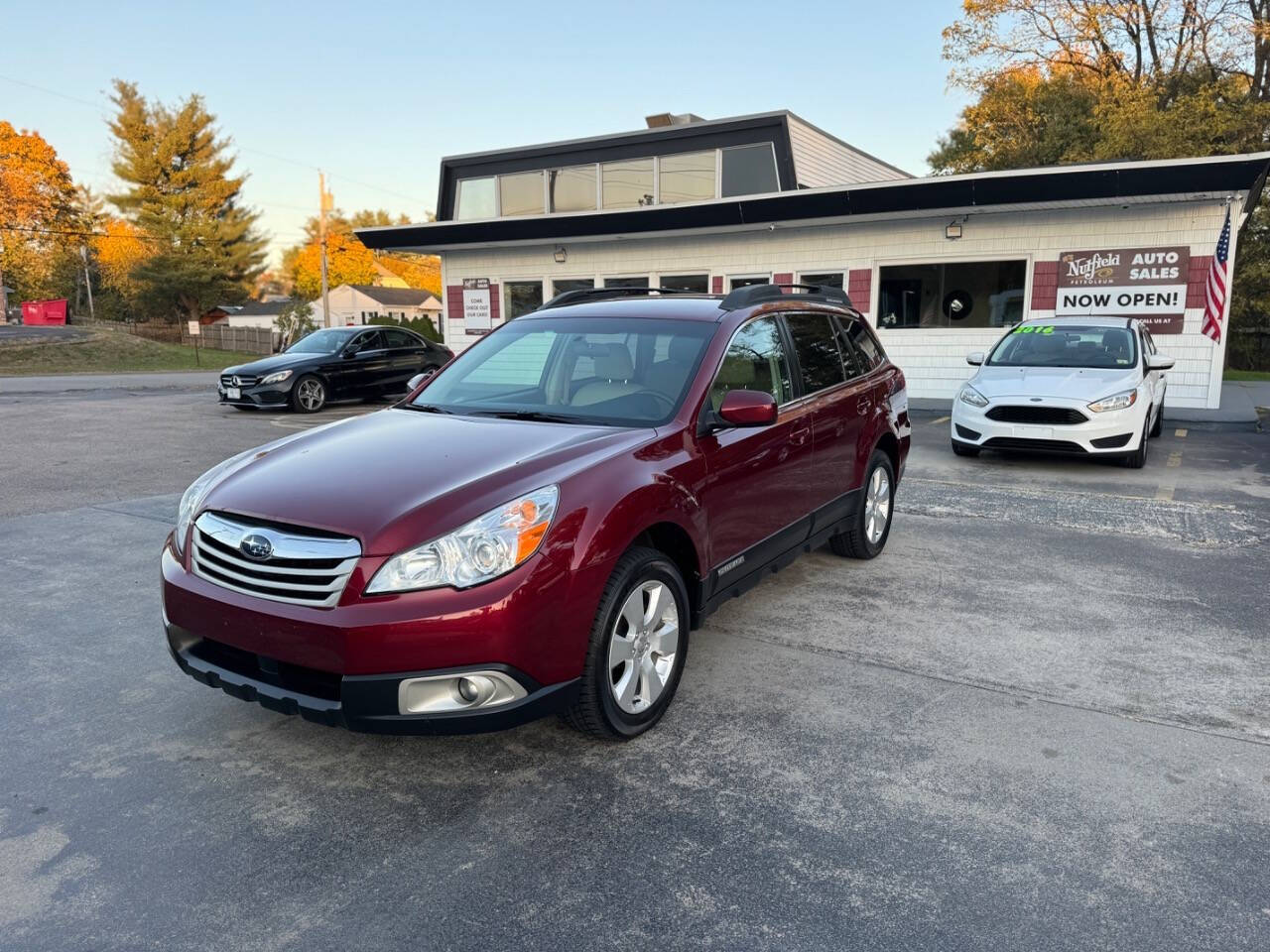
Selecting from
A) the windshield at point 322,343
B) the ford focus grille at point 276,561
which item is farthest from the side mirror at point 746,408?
the windshield at point 322,343

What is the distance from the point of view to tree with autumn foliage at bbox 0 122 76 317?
5309cm

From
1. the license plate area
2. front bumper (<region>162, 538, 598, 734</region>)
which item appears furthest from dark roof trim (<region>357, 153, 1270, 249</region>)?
front bumper (<region>162, 538, 598, 734</region>)

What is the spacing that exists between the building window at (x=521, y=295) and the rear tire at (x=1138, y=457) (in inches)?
501

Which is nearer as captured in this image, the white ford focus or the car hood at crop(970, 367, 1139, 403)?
the white ford focus

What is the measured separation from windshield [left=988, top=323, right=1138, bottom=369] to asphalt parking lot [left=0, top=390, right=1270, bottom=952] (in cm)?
487

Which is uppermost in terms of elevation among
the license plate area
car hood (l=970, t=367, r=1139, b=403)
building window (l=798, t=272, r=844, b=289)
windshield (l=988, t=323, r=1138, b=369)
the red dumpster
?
the red dumpster

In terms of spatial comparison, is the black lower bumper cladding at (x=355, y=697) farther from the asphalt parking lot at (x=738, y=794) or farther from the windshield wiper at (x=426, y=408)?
the windshield wiper at (x=426, y=408)

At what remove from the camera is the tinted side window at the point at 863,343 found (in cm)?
583

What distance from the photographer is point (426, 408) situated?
4.42 metres

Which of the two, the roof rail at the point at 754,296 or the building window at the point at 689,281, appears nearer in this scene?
the roof rail at the point at 754,296

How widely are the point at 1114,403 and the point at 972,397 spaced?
1387 mm

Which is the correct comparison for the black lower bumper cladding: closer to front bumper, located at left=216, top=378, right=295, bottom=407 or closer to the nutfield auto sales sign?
front bumper, located at left=216, top=378, right=295, bottom=407

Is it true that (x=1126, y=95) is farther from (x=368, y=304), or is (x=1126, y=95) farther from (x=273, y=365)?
(x=368, y=304)

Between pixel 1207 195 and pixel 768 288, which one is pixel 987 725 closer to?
pixel 768 288
